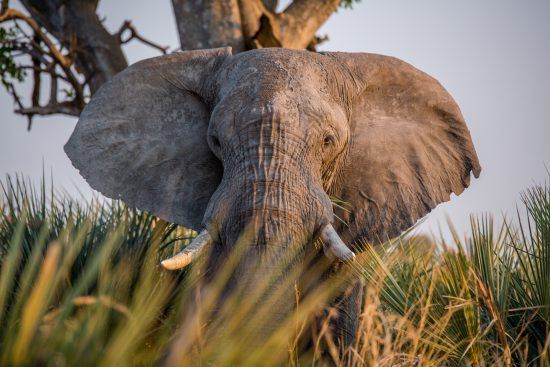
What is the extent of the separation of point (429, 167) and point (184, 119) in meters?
1.90

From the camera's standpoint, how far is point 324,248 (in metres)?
5.23

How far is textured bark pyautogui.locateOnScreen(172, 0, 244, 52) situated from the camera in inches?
375

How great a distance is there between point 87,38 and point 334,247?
6.48m

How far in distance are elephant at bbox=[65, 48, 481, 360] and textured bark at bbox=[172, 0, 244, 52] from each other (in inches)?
124

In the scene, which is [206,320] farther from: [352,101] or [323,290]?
[352,101]

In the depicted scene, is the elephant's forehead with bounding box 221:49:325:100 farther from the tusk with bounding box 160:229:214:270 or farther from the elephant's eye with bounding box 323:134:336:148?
the tusk with bounding box 160:229:214:270

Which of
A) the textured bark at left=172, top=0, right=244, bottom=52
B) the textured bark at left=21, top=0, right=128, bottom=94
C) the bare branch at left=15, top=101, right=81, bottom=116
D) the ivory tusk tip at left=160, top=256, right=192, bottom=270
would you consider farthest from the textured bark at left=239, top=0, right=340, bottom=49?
the ivory tusk tip at left=160, top=256, right=192, bottom=270

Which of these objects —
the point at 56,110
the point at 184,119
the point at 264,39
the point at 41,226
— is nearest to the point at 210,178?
Answer: the point at 184,119

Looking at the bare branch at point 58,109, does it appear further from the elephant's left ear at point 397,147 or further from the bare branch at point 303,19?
the elephant's left ear at point 397,147

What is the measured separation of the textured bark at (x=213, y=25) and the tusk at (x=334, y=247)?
182 inches

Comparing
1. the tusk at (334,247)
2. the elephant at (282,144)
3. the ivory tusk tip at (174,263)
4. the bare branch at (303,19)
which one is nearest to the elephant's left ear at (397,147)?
the elephant at (282,144)

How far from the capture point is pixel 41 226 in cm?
652

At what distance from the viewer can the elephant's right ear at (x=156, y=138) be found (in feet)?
20.1

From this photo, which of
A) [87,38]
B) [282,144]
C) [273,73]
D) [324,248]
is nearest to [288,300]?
Result: [324,248]
